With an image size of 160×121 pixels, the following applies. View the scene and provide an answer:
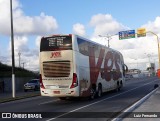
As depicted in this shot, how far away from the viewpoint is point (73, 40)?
2256 cm

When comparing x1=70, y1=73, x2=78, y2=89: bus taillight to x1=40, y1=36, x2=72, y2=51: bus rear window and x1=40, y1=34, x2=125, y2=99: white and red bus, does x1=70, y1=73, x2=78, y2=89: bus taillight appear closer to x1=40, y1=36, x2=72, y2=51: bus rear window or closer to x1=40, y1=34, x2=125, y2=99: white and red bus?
x1=40, y1=34, x2=125, y2=99: white and red bus

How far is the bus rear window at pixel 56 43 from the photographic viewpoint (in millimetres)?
22594

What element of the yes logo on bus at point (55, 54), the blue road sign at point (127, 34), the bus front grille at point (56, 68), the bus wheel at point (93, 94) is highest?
the blue road sign at point (127, 34)

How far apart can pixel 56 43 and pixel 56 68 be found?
60.2 inches

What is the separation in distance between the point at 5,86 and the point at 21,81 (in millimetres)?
4207

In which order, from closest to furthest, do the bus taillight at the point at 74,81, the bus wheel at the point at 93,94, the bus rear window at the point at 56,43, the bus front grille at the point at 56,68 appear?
the bus taillight at the point at 74,81, the bus front grille at the point at 56,68, the bus rear window at the point at 56,43, the bus wheel at the point at 93,94

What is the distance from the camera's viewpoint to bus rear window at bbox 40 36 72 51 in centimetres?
2259

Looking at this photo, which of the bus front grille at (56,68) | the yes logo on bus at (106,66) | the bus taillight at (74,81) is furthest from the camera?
the yes logo on bus at (106,66)

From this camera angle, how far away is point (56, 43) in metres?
22.9

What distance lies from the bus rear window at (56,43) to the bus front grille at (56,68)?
86 centimetres

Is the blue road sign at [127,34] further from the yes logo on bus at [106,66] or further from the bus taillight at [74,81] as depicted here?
the bus taillight at [74,81]

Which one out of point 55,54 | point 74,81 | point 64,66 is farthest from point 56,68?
point 74,81

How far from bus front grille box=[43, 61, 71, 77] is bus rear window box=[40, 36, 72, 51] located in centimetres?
86

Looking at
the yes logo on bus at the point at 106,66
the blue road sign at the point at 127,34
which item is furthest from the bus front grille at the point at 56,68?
the blue road sign at the point at 127,34
